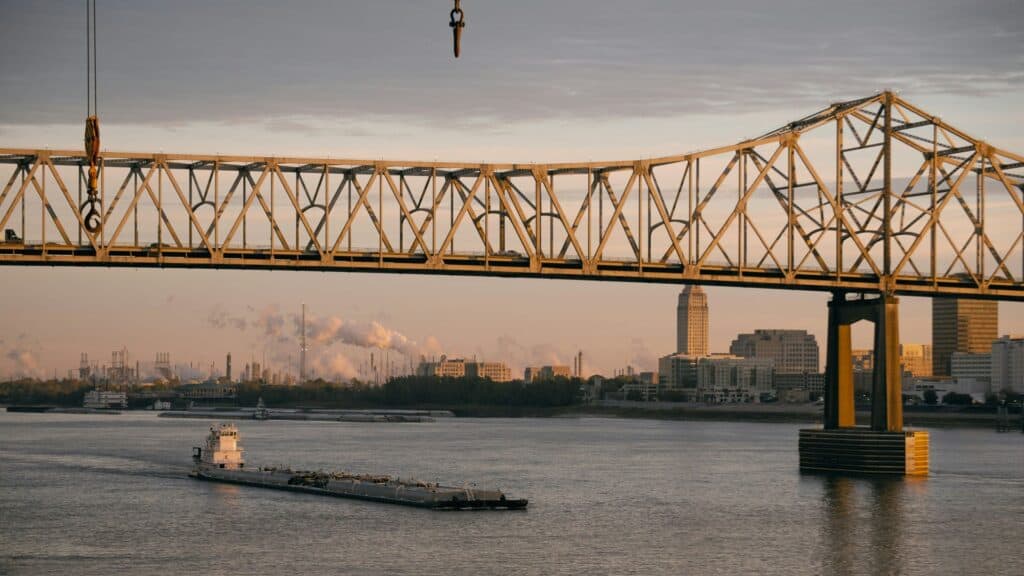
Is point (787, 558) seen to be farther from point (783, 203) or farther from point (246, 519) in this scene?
point (783, 203)

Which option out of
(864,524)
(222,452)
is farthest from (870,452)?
(222,452)

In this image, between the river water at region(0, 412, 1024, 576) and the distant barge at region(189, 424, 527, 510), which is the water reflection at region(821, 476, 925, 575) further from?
the distant barge at region(189, 424, 527, 510)

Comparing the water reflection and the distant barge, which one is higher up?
the distant barge

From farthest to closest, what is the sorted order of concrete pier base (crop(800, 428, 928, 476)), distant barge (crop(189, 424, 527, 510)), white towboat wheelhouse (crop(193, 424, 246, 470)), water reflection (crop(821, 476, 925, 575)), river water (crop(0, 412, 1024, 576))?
white towboat wheelhouse (crop(193, 424, 246, 470)), concrete pier base (crop(800, 428, 928, 476)), distant barge (crop(189, 424, 527, 510)), water reflection (crop(821, 476, 925, 575)), river water (crop(0, 412, 1024, 576))

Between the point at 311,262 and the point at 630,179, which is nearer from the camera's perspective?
the point at 311,262

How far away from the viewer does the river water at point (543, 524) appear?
7638cm

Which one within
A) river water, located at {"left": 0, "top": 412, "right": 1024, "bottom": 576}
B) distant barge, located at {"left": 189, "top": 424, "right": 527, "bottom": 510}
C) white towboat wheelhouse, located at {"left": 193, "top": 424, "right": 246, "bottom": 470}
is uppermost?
white towboat wheelhouse, located at {"left": 193, "top": 424, "right": 246, "bottom": 470}

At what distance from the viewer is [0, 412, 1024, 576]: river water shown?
76.4 metres

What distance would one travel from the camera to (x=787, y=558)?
78312 millimetres

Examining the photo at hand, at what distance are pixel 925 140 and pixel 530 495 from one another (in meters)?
42.1

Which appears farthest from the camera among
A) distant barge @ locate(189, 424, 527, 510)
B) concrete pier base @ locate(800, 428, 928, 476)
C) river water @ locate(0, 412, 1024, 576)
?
concrete pier base @ locate(800, 428, 928, 476)

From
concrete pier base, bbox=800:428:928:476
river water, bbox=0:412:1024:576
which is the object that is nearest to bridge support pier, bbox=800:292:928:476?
concrete pier base, bbox=800:428:928:476

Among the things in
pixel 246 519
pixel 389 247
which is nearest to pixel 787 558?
pixel 246 519

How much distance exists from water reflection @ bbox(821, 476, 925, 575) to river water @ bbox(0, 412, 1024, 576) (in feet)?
0.54
